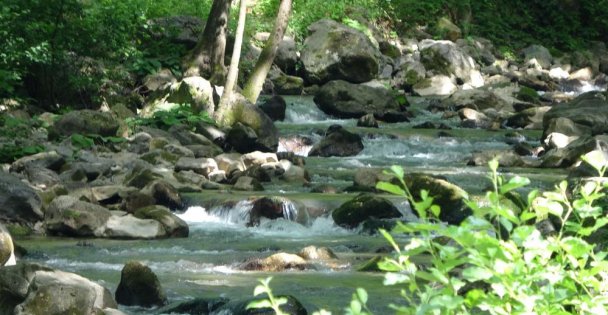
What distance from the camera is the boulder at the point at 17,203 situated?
11523 millimetres

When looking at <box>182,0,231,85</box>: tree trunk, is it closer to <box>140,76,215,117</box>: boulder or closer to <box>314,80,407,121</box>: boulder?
<box>140,76,215,117</box>: boulder

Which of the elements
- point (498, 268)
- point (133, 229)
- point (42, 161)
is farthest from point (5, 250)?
point (42, 161)

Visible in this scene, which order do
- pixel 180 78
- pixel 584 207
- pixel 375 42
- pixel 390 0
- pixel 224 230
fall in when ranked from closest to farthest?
pixel 584 207
pixel 224 230
pixel 180 78
pixel 375 42
pixel 390 0

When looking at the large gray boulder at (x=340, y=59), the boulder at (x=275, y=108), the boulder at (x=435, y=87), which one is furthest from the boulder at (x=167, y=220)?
the boulder at (x=435, y=87)

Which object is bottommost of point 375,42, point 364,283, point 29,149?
point 364,283

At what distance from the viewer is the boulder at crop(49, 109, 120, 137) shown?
1611 centimetres

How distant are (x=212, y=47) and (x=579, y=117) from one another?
7294mm

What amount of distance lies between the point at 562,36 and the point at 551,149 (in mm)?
17303

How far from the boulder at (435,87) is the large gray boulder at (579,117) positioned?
15.3 feet

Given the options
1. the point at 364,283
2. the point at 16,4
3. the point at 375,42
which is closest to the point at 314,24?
the point at 375,42

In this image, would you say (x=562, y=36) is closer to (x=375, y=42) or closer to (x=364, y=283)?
(x=375, y=42)

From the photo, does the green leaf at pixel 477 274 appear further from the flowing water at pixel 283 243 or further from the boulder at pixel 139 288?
the boulder at pixel 139 288

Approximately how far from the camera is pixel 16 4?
56.5 ft

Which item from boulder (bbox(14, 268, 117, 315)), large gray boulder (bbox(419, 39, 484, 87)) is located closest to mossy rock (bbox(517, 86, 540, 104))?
large gray boulder (bbox(419, 39, 484, 87))
